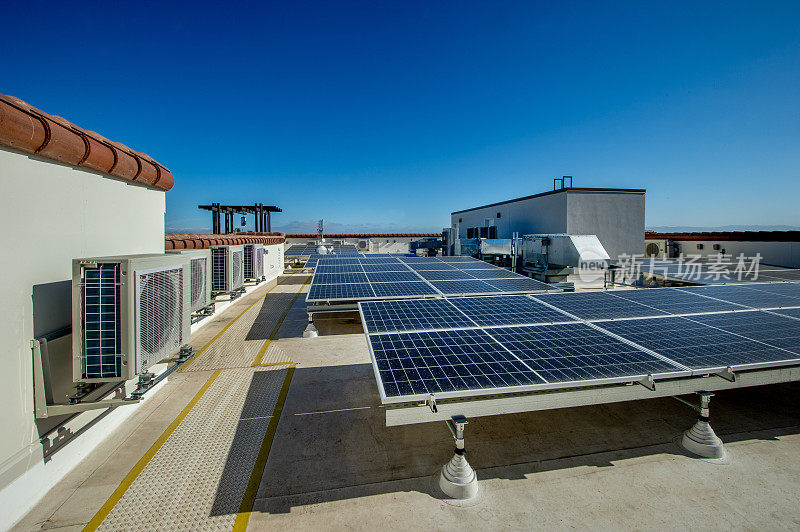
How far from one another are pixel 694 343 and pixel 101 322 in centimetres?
920

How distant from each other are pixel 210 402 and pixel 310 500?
13.0 ft

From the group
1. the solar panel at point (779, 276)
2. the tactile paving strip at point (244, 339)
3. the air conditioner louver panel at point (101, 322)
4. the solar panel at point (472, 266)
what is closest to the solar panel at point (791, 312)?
the solar panel at point (779, 276)

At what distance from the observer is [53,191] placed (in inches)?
196

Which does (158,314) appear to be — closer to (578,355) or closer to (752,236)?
(578,355)

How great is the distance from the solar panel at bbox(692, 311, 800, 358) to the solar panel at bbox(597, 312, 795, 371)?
0.93 feet

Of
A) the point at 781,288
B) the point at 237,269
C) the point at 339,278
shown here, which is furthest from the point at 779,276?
the point at 237,269

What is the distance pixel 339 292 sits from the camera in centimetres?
1121

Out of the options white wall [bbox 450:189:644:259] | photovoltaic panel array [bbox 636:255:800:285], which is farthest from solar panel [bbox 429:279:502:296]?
white wall [bbox 450:189:644:259]

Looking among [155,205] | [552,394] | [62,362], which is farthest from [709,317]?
[155,205]

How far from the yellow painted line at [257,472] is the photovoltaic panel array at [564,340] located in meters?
2.49

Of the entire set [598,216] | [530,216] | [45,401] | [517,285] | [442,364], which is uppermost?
[530,216]

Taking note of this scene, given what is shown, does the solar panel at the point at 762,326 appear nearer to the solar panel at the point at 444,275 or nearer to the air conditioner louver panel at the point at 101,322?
the solar panel at the point at 444,275

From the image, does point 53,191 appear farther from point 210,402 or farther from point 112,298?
point 210,402

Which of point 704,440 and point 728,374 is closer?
point 728,374
